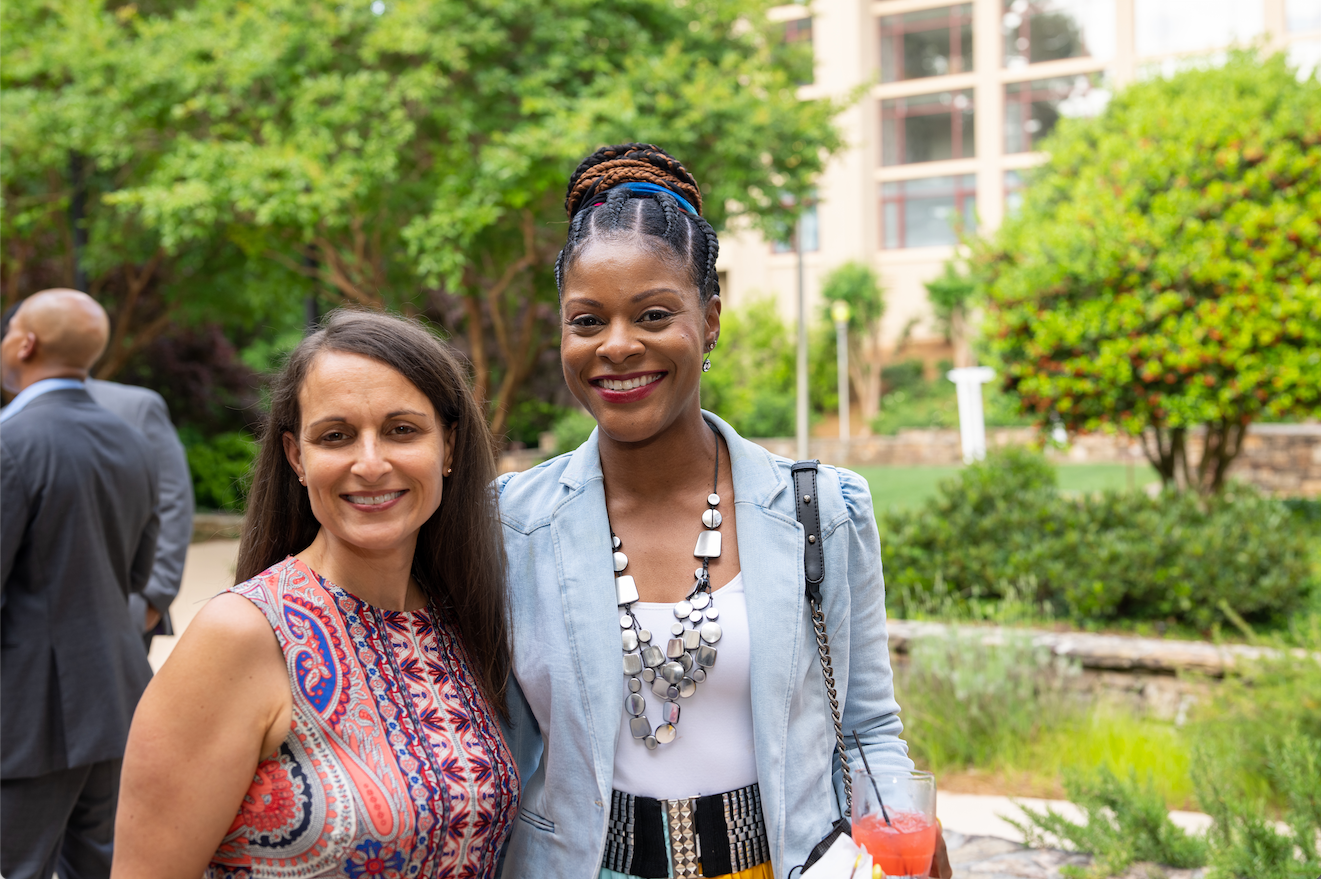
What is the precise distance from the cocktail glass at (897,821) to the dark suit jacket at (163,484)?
3651mm

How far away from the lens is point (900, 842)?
181 centimetres

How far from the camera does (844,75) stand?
3228 cm

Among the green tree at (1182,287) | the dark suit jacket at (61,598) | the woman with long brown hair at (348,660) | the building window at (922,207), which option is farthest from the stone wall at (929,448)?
the woman with long brown hair at (348,660)

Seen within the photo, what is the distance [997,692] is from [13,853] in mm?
4217

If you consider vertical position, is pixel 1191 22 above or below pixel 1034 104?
above

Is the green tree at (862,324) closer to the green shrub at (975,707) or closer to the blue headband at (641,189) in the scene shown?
the green shrub at (975,707)

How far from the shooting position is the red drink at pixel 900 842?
5.95ft

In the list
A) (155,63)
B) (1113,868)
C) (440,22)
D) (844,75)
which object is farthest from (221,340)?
(844,75)

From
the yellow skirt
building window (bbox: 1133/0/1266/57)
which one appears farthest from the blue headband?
building window (bbox: 1133/0/1266/57)

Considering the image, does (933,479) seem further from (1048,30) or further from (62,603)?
(1048,30)

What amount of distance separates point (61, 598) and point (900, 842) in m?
2.93

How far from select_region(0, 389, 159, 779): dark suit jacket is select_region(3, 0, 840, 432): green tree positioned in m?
6.19

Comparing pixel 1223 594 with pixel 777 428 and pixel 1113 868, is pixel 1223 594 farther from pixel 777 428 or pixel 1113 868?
pixel 777 428

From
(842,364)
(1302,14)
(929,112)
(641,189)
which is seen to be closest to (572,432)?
(641,189)
